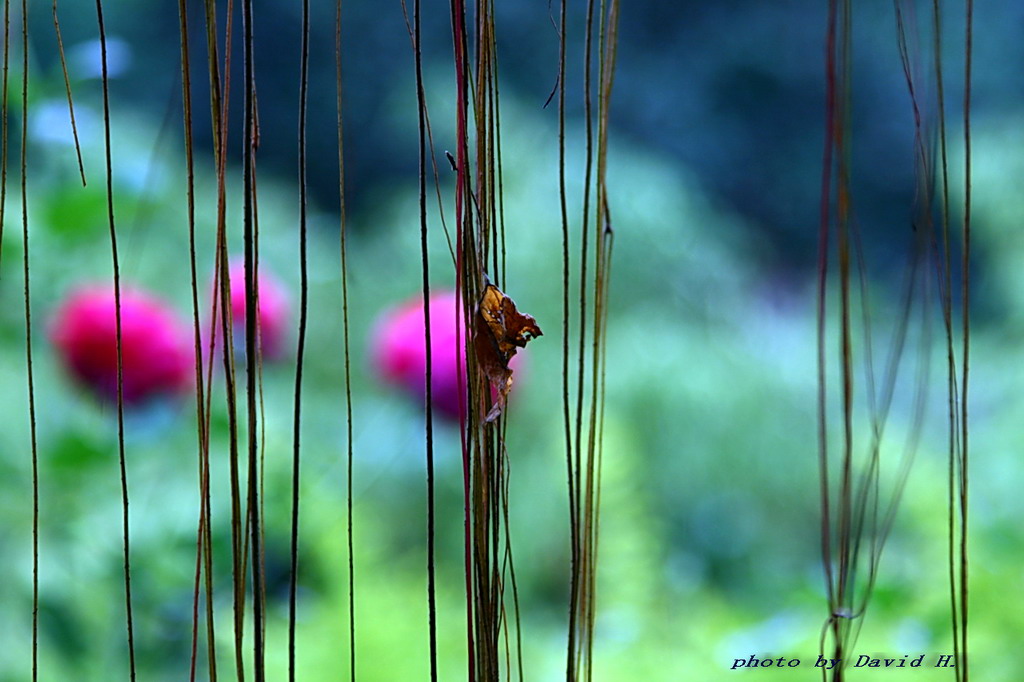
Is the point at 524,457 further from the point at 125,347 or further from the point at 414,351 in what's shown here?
the point at 125,347

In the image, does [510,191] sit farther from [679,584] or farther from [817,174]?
[817,174]

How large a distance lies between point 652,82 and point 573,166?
323 millimetres

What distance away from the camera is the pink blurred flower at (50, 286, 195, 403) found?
0.52 meters

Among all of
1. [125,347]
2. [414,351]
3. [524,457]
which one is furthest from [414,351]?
[524,457]

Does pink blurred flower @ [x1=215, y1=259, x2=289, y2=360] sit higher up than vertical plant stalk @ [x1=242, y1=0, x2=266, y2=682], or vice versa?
pink blurred flower @ [x1=215, y1=259, x2=289, y2=360]

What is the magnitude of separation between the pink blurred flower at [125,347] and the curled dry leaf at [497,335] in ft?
1.33

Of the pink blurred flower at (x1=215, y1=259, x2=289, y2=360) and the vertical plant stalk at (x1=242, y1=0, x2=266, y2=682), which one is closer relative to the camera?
the vertical plant stalk at (x1=242, y1=0, x2=266, y2=682)

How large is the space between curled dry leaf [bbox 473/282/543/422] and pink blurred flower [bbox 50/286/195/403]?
41 centimetres

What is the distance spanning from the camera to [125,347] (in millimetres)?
519

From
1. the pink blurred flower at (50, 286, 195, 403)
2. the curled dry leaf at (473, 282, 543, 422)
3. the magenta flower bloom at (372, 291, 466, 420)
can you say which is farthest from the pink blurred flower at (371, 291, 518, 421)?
the curled dry leaf at (473, 282, 543, 422)

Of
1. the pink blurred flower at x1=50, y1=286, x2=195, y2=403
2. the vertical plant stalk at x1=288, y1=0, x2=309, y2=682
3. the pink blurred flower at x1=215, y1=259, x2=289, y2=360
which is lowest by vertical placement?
the vertical plant stalk at x1=288, y1=0, x2=309, y2=682

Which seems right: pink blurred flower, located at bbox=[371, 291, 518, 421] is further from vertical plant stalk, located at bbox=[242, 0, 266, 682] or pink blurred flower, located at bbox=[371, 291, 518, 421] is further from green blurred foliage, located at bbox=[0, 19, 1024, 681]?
vertical plant stalk, located at bbox=[242, 0, 266, 682]

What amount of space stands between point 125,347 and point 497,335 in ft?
1.36

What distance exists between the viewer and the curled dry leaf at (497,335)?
→ 15 centimetres
